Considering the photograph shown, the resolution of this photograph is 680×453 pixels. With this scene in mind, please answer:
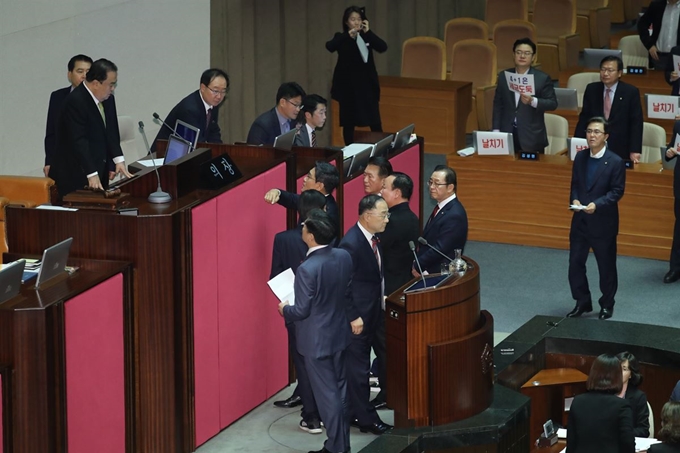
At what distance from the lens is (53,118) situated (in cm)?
820

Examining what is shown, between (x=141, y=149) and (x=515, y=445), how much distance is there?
453 cm

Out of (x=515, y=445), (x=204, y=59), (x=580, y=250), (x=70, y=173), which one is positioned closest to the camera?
(x=515, y=445)

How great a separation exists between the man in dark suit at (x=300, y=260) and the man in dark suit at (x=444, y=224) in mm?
822

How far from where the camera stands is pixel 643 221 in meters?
9.71

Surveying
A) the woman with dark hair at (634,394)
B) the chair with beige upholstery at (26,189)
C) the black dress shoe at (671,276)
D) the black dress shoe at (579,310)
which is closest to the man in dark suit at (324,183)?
the woman with dark hair at (634,394)

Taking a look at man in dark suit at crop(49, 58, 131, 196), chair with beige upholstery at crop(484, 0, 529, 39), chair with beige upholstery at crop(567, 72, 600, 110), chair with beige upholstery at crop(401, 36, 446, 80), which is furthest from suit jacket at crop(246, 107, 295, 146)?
chair with beige upholstery at crop(484, 0, 529, 39)

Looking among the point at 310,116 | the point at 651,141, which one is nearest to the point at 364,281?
the point at 310,116

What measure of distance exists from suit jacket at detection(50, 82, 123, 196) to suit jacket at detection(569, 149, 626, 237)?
9.66 ft

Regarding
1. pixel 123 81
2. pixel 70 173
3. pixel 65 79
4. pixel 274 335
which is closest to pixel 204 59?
pixel 123 81

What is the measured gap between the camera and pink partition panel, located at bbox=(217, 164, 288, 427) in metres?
6.60

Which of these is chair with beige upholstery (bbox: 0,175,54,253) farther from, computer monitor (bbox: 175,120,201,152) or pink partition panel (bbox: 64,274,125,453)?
pink partition panel (bbox: 64,274,125,453)

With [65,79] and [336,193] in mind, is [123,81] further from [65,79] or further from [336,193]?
[336,193]

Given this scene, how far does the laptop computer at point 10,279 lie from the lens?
529 cm

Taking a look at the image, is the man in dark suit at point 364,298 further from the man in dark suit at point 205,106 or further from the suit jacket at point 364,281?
the man in dark suit at point 205,106
